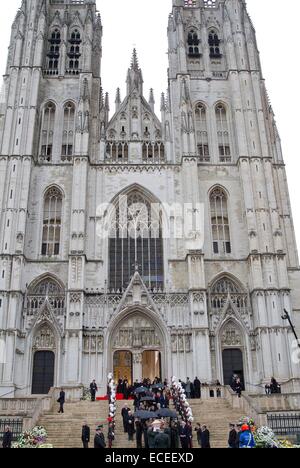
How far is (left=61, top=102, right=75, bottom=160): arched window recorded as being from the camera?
1443 inches

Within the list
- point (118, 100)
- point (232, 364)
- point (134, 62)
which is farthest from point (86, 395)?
point (134, 62)

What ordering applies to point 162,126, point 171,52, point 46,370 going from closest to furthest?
point 46,370
point 162,126
point 171,52

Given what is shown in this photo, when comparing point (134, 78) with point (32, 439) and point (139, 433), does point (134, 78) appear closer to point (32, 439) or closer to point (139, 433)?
point (139, 433)

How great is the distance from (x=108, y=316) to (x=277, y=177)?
16076 millimetres

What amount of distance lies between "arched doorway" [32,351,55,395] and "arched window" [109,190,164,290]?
581 cm

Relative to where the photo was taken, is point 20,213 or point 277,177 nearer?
point 20,213

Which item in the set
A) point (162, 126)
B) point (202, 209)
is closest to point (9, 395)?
point (202, 209)

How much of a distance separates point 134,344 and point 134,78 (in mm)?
20729

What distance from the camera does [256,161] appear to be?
35.2 m

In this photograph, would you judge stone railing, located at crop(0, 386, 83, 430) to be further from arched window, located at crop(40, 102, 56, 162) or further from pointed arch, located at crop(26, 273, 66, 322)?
arched window, located at crop(40, 102, 56, 162)

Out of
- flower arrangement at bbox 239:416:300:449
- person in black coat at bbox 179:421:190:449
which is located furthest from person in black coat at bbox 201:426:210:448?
flower arrangement at bbox 239:416:300:449

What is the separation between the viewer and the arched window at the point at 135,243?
3288 cm

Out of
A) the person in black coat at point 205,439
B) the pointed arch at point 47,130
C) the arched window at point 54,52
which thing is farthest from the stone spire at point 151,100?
the person in black coat at point 205,439

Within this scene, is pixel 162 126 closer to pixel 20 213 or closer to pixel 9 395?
pixel 20 213
